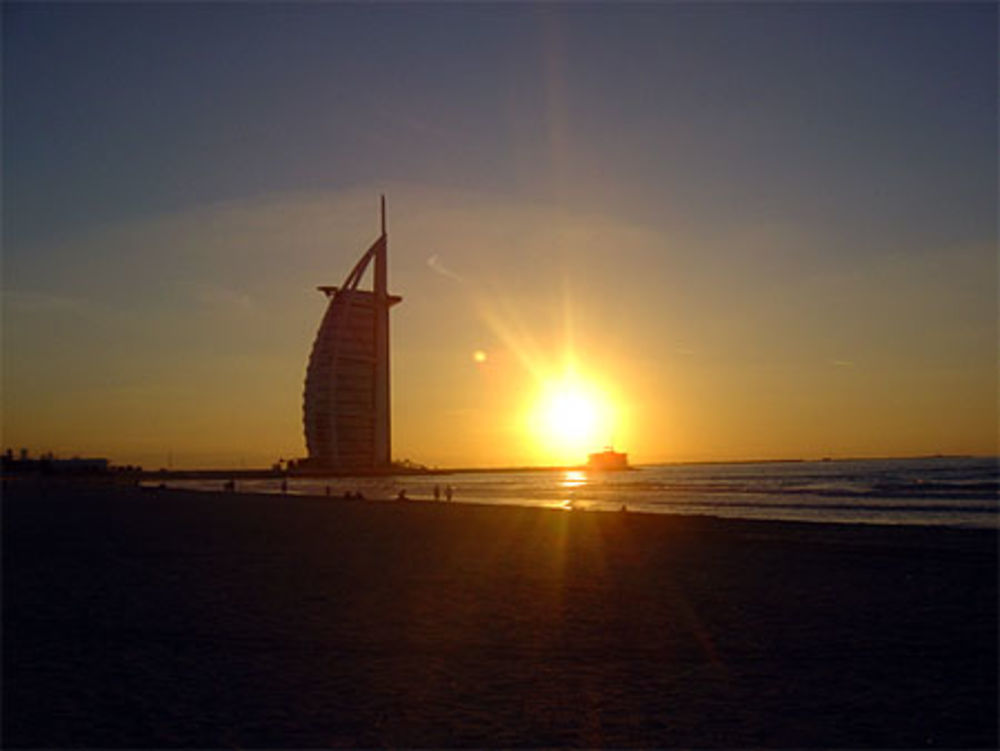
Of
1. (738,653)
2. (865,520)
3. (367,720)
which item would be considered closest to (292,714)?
(367,720)

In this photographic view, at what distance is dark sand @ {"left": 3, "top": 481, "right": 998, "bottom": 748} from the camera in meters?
6.12

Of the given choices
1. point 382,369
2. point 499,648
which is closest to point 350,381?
point 382,369

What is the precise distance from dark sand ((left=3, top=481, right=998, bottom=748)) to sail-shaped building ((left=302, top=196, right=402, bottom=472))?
9810cm

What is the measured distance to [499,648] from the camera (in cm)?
866

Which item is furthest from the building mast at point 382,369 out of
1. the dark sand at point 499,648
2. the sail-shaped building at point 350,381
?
the dark sand at point 499,648

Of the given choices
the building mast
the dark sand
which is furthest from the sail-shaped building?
the dark sand

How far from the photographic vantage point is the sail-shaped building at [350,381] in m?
115

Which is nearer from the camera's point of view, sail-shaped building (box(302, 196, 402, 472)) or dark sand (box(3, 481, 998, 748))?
dark sand (box(3, 481, 998, 748))

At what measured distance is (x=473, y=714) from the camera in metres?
6.38

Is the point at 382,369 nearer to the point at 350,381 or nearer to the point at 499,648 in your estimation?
the point at 350,381

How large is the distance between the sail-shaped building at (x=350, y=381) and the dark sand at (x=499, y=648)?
98.1 m

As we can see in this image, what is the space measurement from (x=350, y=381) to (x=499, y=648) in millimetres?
109039

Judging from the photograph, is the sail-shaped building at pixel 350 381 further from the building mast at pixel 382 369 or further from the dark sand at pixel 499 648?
the dark sand at pixel 499 648

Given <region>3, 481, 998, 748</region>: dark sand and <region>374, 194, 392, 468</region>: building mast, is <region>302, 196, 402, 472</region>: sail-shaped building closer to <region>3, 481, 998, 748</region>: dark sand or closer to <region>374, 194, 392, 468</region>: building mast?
<region>374, 194, 392, 468</region>: building mast
